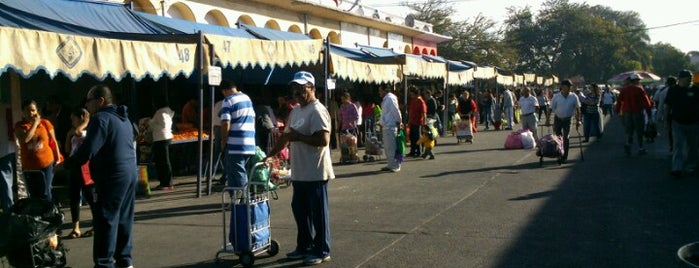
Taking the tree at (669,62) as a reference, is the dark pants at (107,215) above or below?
below

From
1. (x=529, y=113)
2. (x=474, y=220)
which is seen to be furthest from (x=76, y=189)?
(x=529, y=113)

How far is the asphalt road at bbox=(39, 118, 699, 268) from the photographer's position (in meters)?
6.65

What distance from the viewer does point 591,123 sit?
65.2 ft

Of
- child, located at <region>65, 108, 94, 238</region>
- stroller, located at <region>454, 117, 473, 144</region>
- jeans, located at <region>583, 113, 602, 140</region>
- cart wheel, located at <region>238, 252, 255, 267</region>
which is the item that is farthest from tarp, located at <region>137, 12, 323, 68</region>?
jeans, located at <region>583, 113, 602, 140</region>

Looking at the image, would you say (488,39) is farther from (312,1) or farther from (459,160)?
(459,160)

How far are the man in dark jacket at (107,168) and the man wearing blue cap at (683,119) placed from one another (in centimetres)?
914

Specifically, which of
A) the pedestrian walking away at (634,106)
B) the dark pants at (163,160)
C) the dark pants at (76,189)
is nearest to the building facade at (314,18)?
the dark pants at (163,160)

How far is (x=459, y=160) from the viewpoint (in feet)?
51.4

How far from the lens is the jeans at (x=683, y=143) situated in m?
11.5

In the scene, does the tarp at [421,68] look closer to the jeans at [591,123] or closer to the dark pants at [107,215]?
the jeans at [591,123]

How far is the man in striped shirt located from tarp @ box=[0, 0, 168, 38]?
9.07 feet

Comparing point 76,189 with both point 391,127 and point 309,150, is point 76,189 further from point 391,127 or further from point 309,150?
point 391,127

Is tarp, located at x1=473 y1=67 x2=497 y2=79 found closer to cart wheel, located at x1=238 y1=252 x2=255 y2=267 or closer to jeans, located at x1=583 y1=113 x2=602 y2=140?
jeans, located at x1=583 y1=113 x2=602 y2=140

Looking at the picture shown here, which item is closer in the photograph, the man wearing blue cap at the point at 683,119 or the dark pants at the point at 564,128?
the man wearing blue cap at the point at 683,119
